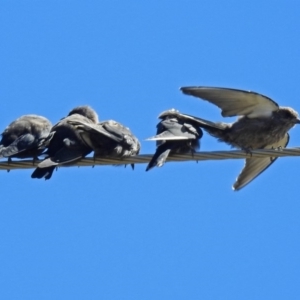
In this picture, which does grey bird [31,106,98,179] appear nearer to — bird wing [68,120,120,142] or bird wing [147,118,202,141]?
bird wing [68,120,120,142]

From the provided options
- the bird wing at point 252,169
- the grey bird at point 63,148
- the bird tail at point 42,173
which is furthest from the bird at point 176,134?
the bird wing at point 252,169

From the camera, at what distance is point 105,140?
14.0 metres

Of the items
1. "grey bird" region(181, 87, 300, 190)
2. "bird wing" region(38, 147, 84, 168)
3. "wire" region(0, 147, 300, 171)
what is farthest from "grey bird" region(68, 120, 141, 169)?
"grey bird" region(181, 87, 300, 190)

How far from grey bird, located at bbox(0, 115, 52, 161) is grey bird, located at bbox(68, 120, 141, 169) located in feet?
1.49

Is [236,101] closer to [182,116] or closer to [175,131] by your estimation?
[182,116]

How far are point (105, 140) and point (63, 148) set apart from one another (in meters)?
0.49

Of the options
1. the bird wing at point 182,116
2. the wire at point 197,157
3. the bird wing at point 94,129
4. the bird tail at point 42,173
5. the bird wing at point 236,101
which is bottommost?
the bird tail at point 42,173

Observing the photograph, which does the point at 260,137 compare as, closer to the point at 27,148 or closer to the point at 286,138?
the point at 286,138

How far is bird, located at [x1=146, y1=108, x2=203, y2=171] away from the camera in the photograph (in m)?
14.0

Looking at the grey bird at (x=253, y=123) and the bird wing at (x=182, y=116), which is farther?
the grey bird at (x=253, y=123)

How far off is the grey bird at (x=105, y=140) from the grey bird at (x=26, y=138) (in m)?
0.45

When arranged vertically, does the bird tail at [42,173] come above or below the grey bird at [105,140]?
below

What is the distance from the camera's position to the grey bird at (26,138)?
1416 centimetres

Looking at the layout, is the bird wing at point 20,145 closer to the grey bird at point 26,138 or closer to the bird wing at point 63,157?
the grey bird at point 26,138
